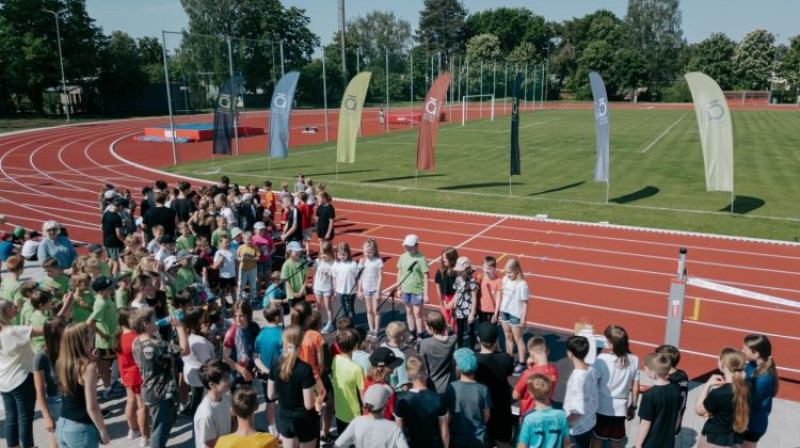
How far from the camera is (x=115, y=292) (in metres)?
7.56

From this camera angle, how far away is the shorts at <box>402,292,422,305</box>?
29.7 feet

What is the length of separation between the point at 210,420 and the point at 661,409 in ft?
12.6

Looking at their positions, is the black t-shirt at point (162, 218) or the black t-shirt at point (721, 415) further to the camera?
the black t-shirt at point (162, 218)

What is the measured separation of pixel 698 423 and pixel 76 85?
67817 mm

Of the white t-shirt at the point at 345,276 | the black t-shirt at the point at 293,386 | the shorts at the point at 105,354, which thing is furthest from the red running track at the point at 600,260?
the shorts at the point at 105,354

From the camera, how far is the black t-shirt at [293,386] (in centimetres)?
516

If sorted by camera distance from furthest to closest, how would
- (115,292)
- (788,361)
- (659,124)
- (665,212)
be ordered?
1. (659,124)
2. (665,212)
3. (788,361)
4. (115,292)

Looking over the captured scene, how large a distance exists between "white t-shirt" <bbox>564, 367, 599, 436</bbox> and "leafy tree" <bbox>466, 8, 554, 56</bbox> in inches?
4420

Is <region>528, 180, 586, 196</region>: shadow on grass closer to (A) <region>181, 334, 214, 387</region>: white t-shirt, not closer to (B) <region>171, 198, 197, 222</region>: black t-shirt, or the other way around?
(B) <region>171, 198, 197, 222</region>: black t-shirt

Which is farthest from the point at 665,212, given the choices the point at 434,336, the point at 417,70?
the point at 417,70

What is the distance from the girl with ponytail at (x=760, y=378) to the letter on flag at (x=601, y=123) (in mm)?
13263

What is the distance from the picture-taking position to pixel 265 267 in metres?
11.3

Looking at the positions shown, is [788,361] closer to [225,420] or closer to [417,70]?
[225,420]

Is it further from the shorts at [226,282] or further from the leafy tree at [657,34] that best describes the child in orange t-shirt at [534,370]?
the leafy tree at [657,34]
